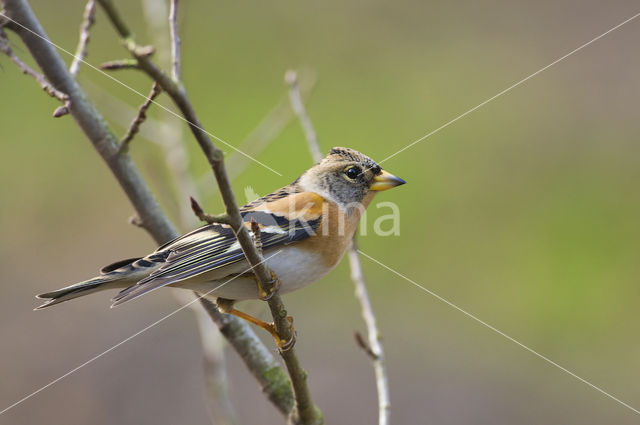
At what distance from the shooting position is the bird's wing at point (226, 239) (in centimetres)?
277

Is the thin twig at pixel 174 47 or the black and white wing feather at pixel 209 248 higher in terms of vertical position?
the thin twig at pixel 174 47

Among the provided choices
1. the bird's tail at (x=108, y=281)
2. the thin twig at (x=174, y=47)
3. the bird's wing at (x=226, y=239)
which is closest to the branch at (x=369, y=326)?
the bird's wing at (x=226, y=239)

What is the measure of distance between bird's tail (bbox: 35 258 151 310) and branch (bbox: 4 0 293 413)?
0.78ft

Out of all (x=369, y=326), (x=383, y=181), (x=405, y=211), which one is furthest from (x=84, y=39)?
(x=405, y=211)

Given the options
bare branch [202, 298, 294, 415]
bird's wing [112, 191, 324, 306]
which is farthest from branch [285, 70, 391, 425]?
bare branch [202, 298, 294, 415]

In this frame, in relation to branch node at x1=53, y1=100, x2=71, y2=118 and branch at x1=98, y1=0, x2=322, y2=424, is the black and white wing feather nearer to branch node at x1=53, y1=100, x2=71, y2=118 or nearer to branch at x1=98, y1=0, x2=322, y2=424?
branch at x1=98, y1=0, x2=322, y2=424

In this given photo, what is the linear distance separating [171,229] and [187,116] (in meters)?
1.58

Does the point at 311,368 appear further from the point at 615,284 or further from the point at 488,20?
the point at 488,20

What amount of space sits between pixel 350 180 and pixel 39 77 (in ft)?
5.47

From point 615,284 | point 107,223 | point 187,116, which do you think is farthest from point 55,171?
point 187,116

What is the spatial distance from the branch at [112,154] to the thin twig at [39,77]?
115 millimetres

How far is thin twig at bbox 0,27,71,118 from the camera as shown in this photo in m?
2.47

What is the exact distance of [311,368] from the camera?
550 cm

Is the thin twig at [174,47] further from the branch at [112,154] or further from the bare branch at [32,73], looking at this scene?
the branch at [112,154]
